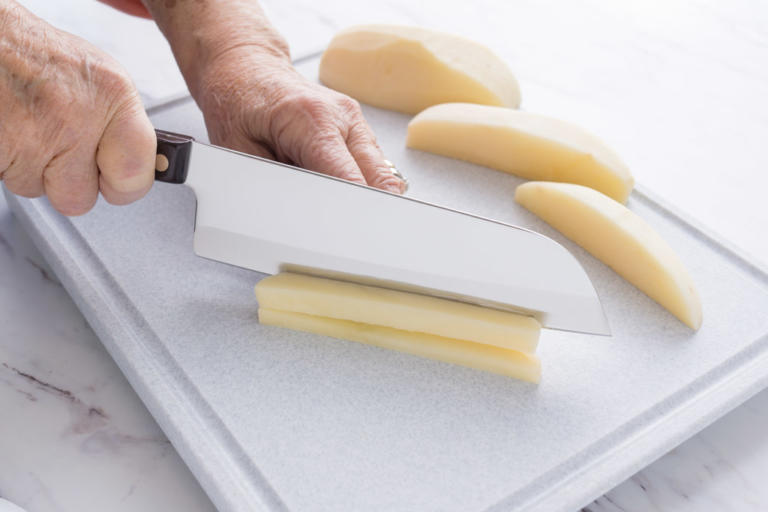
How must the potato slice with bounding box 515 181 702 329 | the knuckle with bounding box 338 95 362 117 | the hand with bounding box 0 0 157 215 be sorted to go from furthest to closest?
1. the knuckle with bounding box 338 95 362 117
2. the potato slice with bounding box 515 181 702 329
3. the hand with bounding box 0 0 157 215

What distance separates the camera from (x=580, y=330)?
1139 millimetres

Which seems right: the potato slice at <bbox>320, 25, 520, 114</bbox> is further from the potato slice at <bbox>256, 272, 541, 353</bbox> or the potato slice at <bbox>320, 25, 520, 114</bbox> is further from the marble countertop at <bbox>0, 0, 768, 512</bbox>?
the potato slice at <bbox>256, 272, 541, 353</bbox>

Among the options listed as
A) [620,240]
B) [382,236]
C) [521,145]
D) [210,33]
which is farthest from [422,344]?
[210,33]

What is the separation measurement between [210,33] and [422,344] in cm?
75

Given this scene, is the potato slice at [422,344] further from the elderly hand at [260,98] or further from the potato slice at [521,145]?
the potato slice at [521,145]

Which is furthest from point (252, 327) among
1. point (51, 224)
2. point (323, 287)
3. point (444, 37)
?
point (444, 37)

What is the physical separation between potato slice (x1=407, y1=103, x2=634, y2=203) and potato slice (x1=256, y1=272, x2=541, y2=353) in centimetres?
42

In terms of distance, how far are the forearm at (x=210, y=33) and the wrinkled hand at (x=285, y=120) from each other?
23 mm

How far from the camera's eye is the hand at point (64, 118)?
3.32 feet

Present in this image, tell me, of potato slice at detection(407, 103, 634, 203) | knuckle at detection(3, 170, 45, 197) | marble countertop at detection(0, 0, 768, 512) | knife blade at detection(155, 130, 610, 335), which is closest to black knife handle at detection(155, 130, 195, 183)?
knife blade at detection(155, 130, 610, 335)

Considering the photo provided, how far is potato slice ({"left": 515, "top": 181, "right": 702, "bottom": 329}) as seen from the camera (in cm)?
123

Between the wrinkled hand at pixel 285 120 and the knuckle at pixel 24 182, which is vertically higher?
the wrinkled hand at pixel 285 120

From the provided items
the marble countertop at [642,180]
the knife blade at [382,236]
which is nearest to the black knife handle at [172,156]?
the knife blade at [382,236]

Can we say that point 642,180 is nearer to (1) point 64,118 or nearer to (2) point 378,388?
(2) point 378,388
